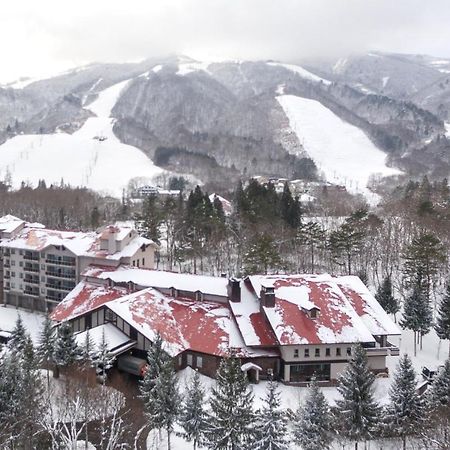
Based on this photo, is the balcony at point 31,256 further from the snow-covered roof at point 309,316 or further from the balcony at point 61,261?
the snow-covered roof at point 309,316

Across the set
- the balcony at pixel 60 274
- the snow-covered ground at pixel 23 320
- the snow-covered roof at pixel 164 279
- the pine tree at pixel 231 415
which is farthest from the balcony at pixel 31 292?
the pine tree at pixel 231 415

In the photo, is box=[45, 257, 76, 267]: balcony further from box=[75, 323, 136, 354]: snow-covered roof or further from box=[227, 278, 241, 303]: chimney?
box=[227, 278, 241, 303]: chimney

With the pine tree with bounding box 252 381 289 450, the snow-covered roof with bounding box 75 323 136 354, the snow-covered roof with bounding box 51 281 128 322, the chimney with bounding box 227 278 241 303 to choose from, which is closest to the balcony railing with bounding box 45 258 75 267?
the snow-covered roof with bounding box 51 281 128 322

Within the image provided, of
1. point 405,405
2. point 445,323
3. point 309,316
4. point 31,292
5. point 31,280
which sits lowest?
point 31,292

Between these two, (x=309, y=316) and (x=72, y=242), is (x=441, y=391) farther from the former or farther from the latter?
(x=72, y=242)

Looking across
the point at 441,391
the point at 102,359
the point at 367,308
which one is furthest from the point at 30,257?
the point at 441,391

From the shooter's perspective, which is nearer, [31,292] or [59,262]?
[59,262]

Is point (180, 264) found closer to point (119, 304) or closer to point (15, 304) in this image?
point (15, 304)
